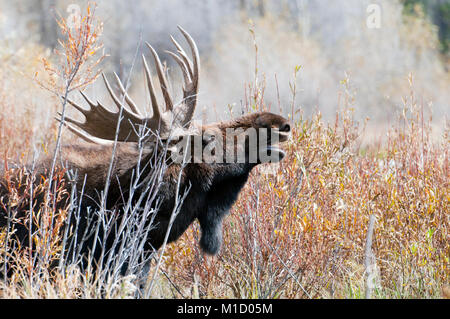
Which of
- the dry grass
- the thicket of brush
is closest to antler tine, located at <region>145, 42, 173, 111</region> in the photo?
the thicket of brush

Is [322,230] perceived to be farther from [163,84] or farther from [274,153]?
[163,84]

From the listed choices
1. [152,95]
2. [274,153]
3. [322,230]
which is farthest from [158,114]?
[322,230]

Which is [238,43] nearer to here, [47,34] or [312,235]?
[47,34]

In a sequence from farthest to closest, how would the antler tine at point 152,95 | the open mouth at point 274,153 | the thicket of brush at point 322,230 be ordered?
the thicket of brush at point 322,230
the open mouth at point 274,153
the antler tine at point 152,95

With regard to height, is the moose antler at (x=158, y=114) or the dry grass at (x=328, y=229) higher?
the moose antler at (x=158, y=114)

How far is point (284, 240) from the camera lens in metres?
3.96

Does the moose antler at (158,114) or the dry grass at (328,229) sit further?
the dry grass at (328,229)

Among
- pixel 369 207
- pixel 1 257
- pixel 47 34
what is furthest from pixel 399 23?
pixel 1 257

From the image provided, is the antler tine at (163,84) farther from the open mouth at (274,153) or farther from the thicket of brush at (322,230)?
the open mouth at (274,153)

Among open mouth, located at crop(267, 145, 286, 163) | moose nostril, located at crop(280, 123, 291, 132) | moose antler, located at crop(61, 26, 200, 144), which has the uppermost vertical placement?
moose antler, located at crop(61, 26, 200, 144)

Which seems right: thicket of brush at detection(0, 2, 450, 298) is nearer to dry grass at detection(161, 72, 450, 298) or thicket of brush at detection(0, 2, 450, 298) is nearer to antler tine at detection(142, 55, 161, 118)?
dry grass at detection(161, 72, 450, 298)

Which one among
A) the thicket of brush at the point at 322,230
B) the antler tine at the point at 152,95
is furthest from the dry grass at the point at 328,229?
the antler tine at the point at 152,95

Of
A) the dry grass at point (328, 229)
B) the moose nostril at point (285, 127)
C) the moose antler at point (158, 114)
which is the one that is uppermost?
the moose antler at point (158, 114)

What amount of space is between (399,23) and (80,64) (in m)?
23.6
